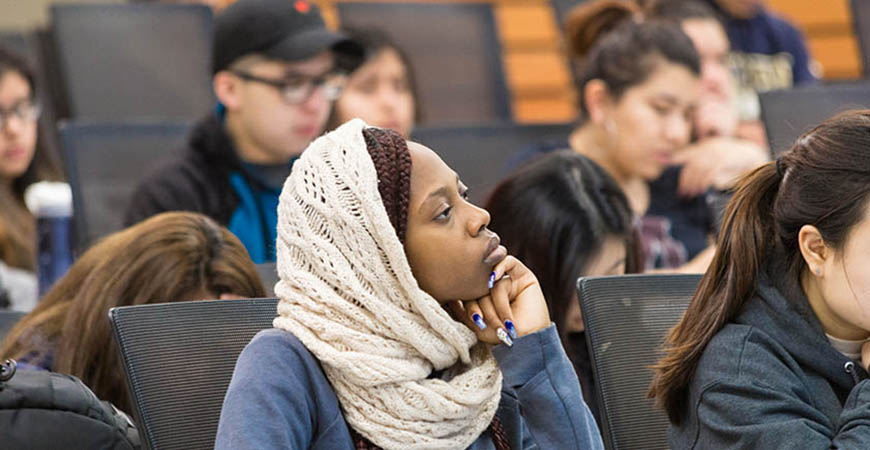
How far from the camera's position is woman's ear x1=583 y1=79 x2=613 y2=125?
3.77 m

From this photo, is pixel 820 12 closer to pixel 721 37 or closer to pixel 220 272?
pixel 721 37

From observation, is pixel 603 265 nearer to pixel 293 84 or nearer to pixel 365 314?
pixel 365 314

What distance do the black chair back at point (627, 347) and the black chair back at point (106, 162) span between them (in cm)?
182

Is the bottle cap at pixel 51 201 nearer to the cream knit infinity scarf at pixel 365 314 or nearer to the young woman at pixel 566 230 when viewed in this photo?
the young woman at pixel 566 230

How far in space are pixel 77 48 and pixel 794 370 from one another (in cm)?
314

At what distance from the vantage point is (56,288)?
7.91 ft

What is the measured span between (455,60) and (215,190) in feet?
5.99

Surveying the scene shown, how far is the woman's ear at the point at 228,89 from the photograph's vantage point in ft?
11.2

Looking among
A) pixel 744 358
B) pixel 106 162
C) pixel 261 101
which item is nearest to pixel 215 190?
pixel 261 101

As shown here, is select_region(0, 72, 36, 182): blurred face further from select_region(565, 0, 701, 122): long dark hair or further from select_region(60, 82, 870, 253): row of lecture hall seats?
select_region(565, 0, 701, 122): long dark hair

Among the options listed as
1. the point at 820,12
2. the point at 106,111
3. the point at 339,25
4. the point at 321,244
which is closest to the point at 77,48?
the point at 106,111

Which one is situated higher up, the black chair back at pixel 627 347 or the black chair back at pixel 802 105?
the black chair back at pixel 627 347

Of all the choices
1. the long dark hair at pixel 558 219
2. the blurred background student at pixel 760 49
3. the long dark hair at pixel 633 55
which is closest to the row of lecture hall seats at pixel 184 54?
the blurred background student at pixel 760 49

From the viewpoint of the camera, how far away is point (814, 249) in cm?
186
